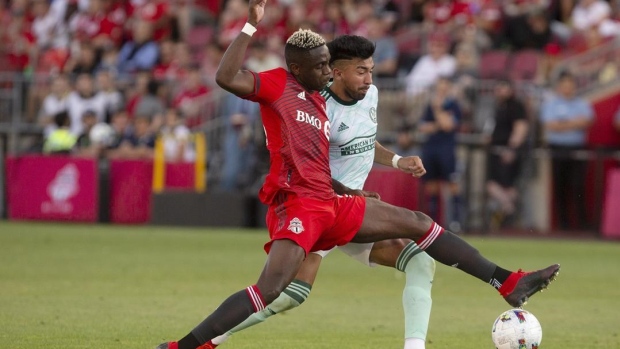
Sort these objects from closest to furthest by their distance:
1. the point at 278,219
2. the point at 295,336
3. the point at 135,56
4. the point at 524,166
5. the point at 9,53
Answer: the point at 278,219
the point at 295,336
the point at 524,166
the point at 135,56
the point at 9,53

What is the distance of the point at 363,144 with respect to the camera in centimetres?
832

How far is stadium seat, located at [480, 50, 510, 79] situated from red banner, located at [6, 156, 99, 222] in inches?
282

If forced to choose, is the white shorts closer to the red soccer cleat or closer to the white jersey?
the white jersey

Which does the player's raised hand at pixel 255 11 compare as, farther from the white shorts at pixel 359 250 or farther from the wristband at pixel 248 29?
the white shorts at pixel 359 250

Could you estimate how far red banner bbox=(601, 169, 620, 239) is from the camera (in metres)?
19.1

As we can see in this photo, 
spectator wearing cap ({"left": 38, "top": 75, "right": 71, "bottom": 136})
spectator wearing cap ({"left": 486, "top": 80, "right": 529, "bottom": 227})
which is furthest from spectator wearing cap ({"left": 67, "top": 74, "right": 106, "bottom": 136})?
spectator wearing cap ({"left": 486, "top": 80, "right": 529, "bottom": 227})

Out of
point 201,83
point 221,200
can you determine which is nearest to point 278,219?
point 221,200

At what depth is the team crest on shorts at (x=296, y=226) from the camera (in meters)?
7.40

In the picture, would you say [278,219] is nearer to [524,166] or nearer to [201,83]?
[524,166]

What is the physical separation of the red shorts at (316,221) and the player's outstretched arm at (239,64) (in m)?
0.81

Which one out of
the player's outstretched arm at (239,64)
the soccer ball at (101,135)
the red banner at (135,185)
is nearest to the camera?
the player's outstretched arm at (239,64)

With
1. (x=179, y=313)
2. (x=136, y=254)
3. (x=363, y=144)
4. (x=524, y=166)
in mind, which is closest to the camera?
(x=363, y=144)

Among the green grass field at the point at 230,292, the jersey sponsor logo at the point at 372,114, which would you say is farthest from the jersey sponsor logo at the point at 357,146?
the green grass field at the point at 230,292

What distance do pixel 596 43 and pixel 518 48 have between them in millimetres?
1628
